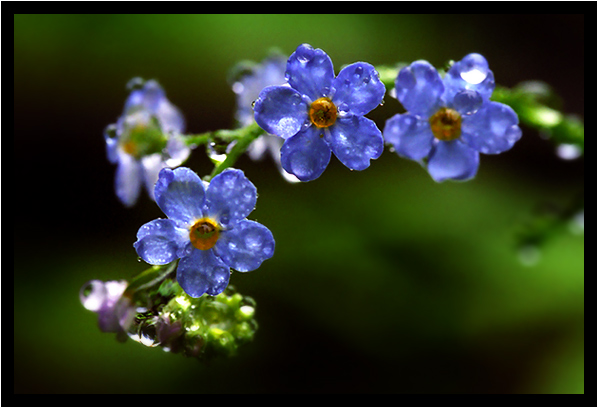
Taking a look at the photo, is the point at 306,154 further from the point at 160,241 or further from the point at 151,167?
the point at 151,167

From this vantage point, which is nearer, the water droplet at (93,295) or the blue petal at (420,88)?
the blue petal at (420,88)

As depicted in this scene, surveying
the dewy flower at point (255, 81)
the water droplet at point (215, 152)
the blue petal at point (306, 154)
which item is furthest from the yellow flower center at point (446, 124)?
the dewy flower at point (255, 81)

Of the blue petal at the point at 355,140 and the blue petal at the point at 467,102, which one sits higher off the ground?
the blue petal at the point at 467,102

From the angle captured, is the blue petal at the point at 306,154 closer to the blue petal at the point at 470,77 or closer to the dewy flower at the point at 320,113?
the dewy flower at the point at 320,113

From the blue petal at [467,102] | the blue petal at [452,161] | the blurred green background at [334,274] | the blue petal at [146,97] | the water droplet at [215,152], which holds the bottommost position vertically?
the blurred green background at [334,274]

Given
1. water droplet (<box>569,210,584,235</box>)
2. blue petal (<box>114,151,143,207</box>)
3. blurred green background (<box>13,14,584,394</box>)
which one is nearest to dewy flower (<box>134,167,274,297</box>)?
blue petal (<box>114,151,143,207</box>)

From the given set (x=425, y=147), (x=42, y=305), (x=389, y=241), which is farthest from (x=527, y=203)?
(x=42, y=305)

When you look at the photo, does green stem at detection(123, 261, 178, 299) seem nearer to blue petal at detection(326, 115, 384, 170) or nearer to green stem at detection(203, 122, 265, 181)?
green stem at detection(203, 122, 265, 181)
